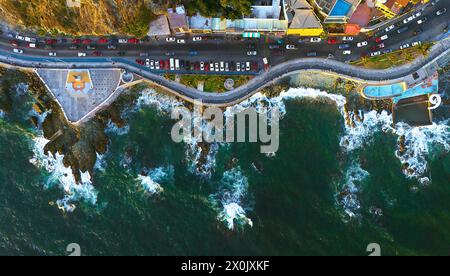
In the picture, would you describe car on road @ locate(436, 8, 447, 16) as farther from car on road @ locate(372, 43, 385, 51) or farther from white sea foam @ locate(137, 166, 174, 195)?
white sea foam @ locate(137, 166, 174, 195)

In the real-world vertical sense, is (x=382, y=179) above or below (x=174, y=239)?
above

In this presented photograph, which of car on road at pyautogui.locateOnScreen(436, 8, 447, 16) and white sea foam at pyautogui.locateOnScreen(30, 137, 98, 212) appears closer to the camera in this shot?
white sea foam at pyautogui.locateOnScreen(30, 137, 98, 212)

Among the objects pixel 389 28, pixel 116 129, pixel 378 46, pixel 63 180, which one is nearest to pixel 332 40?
pixel 378 46

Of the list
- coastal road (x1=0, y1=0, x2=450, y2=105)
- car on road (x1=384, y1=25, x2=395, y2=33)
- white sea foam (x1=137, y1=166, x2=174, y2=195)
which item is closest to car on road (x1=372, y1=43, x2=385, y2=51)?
coastal road (x1=0, y1=0, x2=450, y2=105)

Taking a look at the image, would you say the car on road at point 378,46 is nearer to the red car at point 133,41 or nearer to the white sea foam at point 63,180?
the red car at point 133,41

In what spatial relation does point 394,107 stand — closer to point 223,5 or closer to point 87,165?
point 223,5
